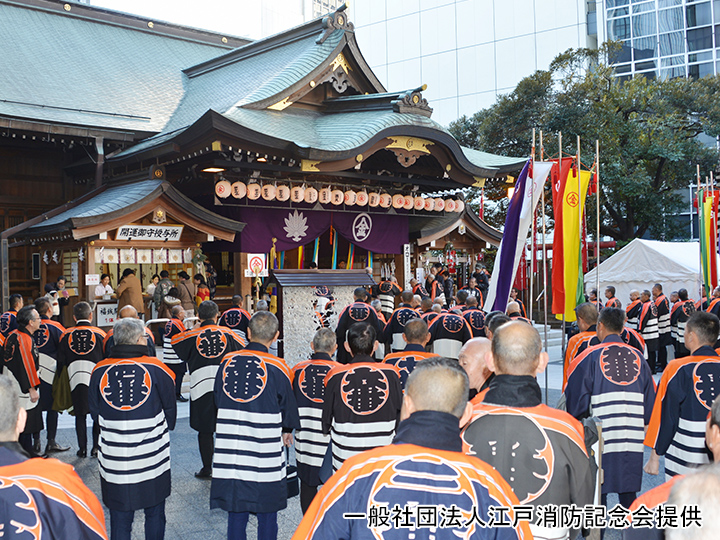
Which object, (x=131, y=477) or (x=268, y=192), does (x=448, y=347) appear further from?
(x=268, y=192)

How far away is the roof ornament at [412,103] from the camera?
13.7 meters

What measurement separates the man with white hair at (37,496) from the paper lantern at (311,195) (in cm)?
1176

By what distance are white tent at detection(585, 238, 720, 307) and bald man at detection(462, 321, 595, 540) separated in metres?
17.0

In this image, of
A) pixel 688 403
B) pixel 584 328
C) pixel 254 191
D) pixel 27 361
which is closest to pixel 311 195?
pixel 254 191

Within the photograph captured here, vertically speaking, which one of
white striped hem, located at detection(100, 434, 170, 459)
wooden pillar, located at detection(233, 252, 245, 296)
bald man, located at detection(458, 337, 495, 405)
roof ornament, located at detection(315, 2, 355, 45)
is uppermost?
roof ornament, located at detection(315, 2, 355, 45)

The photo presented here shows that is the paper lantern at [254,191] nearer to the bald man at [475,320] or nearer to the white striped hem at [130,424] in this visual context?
the bald man at [475,320]

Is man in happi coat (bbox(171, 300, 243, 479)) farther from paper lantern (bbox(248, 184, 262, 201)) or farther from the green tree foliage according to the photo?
the green tree foliage

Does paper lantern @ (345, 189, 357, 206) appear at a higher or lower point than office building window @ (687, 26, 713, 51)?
lower

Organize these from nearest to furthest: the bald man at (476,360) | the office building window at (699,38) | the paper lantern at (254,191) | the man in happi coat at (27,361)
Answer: the bald man at (476,360) → the man in happi coat at (27,361) → the paper lantern at (254,191) → the office building window at (699,38)

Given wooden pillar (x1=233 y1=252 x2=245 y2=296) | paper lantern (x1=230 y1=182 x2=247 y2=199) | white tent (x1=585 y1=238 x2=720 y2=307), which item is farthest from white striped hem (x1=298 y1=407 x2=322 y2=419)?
white tent (x1=585 y1=238 x2=720 y2=307)

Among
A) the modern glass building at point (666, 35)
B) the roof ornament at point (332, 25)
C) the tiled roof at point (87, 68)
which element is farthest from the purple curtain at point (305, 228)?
the modern glass building at point (666, 35)

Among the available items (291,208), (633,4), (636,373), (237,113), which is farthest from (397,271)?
(633,4)

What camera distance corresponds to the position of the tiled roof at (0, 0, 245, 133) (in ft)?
42.9

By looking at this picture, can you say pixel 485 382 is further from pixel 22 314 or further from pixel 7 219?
pixel 7 219
